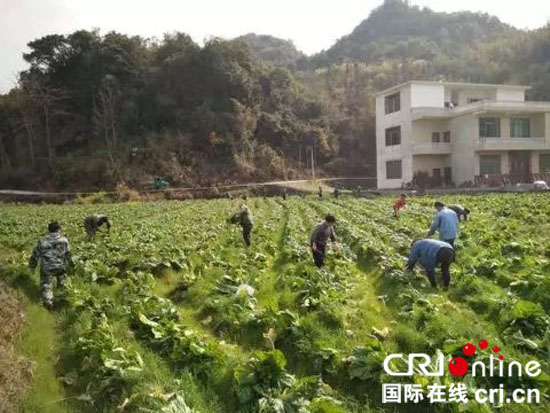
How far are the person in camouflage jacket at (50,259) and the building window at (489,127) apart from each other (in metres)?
41.2

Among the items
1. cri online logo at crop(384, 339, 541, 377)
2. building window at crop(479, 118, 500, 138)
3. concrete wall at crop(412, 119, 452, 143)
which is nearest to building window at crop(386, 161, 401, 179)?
concrete wall at crop(412, 119, 452, 143)

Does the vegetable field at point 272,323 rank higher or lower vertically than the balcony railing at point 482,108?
lower

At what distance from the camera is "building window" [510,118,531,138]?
47.0 meters

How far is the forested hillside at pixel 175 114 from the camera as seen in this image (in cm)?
5522

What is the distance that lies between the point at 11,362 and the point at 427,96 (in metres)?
46.0

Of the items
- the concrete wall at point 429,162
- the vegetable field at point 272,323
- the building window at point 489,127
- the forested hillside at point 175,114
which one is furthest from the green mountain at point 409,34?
the vegetable field at point 272,323

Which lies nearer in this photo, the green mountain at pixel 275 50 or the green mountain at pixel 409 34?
the green mountain at pixel 409 34

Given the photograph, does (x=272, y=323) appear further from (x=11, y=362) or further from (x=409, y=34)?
(x=409, y=34)

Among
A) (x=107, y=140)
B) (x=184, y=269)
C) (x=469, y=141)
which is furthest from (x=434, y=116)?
(x=184, y=269)

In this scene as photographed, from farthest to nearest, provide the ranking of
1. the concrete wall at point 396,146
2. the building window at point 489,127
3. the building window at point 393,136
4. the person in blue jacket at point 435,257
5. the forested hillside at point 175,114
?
1. the forested hillside at point 175,114
2. the building window at point 393,136
3. the concrete wall at point 396,146
4. the building window at point 489,127
5. the person in blue jacket at point 435,257

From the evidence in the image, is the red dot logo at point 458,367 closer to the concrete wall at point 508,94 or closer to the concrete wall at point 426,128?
the concrete wall at point 426,128

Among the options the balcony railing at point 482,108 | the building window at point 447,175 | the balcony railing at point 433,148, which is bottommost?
the building window at point 447,175

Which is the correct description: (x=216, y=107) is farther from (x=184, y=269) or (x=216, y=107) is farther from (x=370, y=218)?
(x=184, y=269)

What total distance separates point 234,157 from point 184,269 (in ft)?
147
